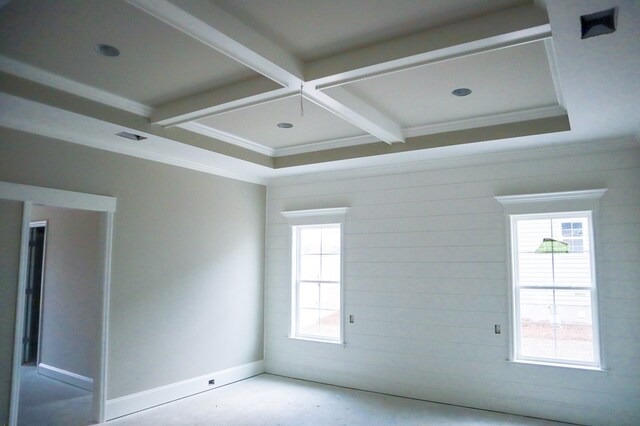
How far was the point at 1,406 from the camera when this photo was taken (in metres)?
3.90

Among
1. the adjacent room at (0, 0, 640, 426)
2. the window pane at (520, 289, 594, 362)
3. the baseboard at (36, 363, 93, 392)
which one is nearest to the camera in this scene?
the adjacent room at (0, 0, 640, 426)

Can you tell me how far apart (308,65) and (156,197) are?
276 centimetres

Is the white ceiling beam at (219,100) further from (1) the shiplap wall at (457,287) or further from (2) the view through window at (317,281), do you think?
(2) the view through window at (317,281)

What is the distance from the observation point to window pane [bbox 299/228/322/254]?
6.60m

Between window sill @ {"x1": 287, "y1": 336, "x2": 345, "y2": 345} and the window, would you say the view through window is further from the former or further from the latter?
the window

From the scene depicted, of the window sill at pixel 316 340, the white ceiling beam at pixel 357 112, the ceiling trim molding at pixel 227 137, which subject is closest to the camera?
the white ceiling beam at pixel 357 112

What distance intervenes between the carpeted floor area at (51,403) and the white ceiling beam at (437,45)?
4.13 metres


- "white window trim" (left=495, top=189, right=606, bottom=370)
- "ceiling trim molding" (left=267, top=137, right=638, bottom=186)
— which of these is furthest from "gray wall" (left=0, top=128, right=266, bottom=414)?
"white window trim" (left=495, top=189, right=606, bottom=370)

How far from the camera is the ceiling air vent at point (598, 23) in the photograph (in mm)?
2274

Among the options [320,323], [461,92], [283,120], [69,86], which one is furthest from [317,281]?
[69,86]

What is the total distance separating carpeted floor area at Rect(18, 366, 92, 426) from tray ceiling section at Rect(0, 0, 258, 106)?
3.29m

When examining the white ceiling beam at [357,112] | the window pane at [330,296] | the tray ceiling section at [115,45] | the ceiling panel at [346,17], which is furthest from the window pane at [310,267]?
the ceiling panel at [346,17]

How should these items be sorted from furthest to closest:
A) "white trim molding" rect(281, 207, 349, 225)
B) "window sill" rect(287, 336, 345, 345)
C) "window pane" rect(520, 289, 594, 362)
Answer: "white trim molding" rect(281, 207, 349, 225) → "window sill" rect(287, 336, 345, 345) → "window pane" rect(520, 289, 594, 362)

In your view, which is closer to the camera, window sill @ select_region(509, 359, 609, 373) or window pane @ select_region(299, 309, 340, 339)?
window sill @ select_region(509, 359, 609, 373)
